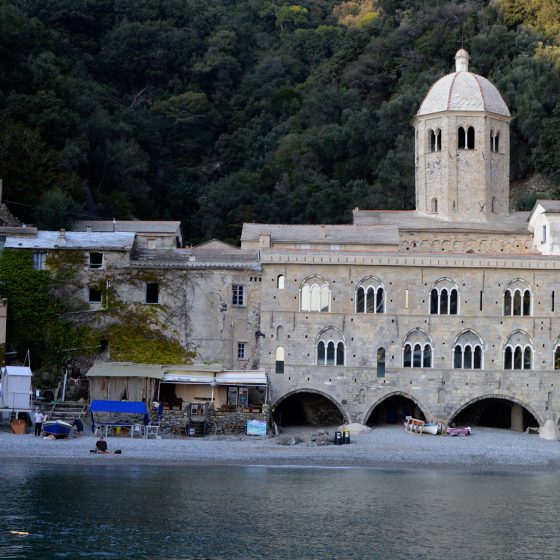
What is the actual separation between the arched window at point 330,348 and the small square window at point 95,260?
1073 cm

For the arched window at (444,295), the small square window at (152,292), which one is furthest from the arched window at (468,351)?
the small square window at (152,292)

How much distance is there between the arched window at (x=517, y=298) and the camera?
204 ft

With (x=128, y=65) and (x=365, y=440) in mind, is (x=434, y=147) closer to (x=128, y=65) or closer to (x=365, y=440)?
(x=365, y=440)

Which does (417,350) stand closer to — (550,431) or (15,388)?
(550,431)

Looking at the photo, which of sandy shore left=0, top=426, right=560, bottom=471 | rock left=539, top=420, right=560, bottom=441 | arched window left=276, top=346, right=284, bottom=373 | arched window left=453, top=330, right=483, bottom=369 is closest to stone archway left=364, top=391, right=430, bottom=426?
arched window left=453, top=330, right=483, bottom=369

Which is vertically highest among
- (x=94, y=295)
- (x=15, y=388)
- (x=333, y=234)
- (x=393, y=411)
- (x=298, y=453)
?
(x=333, y=234)

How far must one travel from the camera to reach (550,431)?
198ft

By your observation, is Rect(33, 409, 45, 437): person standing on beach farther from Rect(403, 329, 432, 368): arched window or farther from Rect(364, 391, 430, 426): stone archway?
Rect(403, 329, 432, 368): arched window

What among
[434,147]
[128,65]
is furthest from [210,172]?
[434,147]

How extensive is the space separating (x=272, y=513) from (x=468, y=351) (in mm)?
20069

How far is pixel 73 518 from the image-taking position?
43094 millimetres

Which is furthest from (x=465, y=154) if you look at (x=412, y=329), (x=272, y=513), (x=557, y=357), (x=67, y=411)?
(x=272, y=513)

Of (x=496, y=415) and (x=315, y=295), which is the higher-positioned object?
(x=315, y=295)

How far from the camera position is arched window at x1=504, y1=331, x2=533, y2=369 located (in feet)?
204
